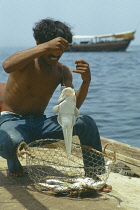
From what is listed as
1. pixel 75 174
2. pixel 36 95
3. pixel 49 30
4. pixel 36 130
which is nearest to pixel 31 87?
pixel 36 95

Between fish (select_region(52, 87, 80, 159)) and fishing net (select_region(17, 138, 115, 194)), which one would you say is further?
fishing net (select_region(17, 138, 115, 194))

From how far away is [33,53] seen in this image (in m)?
4.01

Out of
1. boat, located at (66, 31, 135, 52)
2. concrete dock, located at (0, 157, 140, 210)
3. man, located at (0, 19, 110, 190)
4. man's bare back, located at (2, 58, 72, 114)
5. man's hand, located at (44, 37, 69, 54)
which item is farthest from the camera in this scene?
boat, located at (66, 31, 135, 52)

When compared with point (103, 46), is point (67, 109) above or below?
above

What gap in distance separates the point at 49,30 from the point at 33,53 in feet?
1.88

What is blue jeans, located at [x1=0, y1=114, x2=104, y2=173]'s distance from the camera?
414cm

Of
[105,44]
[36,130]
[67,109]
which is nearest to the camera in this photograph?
[67,109]

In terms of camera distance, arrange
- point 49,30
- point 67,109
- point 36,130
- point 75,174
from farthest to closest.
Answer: point 75,174, point 49,30, point 36,130, point 67,109

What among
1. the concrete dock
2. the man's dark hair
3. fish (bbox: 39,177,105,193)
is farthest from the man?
fish (bbox: 39,177,105,193)

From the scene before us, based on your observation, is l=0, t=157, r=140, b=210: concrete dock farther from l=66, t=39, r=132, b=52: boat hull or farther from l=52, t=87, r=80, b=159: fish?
l=66, t=39, r=132, b=52: boat hull

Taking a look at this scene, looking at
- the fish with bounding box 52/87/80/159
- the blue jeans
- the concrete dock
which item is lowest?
the concrete dock

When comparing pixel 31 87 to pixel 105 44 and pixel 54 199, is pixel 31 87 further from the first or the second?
pixel 105 44

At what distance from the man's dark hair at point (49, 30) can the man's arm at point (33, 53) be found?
443 millimetres

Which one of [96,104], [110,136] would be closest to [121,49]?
[96,104]
